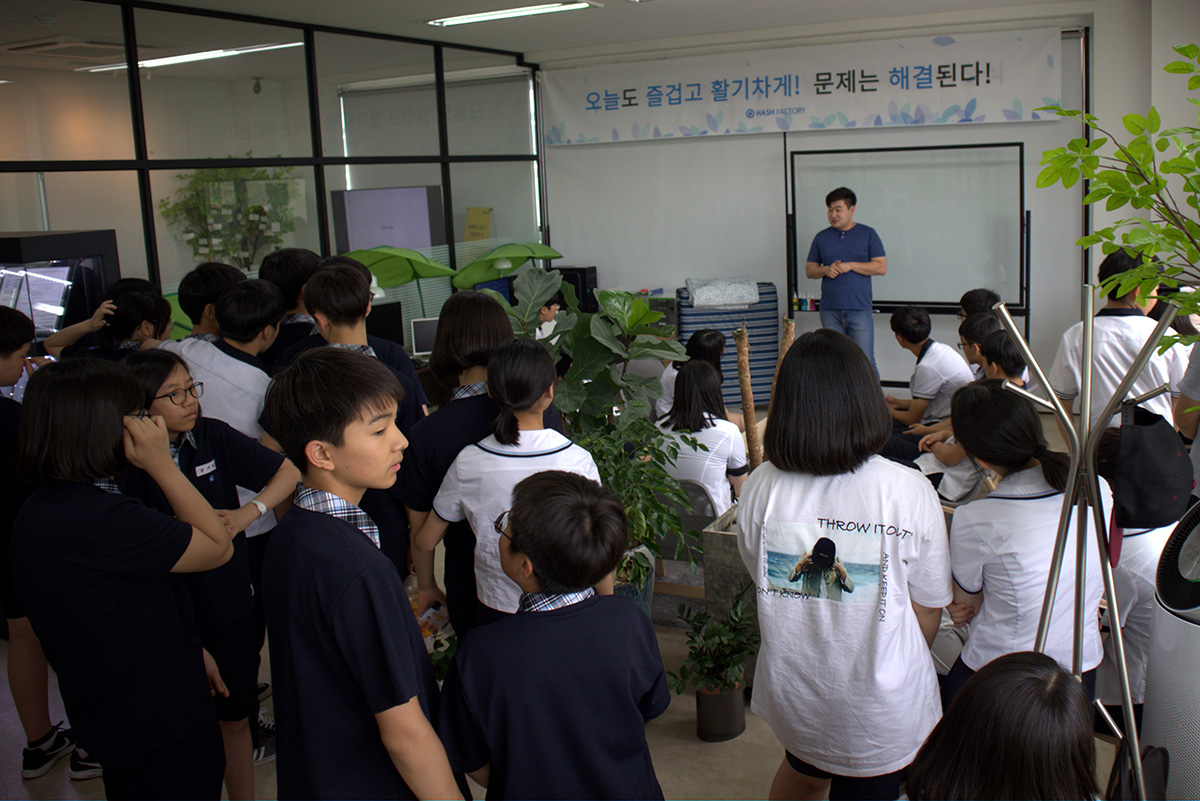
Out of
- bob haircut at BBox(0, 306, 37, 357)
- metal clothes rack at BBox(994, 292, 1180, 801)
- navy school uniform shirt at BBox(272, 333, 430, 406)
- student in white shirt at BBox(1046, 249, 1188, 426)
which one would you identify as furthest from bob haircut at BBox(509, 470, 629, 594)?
student in white shirt at BBox(1046, 249, 1188, 426)

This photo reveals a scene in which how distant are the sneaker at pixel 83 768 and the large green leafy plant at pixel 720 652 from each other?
66.9 inches

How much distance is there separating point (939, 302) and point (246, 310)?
A: 551 cm

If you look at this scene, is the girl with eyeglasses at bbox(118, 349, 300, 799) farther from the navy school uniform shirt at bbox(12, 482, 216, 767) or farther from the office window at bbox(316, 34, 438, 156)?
the office window at bbox(316, 34, 438, 156)

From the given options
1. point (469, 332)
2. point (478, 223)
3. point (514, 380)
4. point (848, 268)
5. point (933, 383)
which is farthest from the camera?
point (478, 223)

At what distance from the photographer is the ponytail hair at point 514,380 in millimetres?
1991

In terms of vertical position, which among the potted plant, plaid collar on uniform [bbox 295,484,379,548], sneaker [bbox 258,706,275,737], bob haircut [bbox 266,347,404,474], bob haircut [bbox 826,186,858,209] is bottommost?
sneaker [bbox 258,706,275,737]

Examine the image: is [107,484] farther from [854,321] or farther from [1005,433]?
[854,321]

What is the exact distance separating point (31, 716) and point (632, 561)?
1.85m

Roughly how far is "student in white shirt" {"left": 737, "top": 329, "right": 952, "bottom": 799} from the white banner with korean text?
17.7 ft

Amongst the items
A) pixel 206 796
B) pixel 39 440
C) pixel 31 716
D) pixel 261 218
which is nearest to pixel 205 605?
pixel 206 796

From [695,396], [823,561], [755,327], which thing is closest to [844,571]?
[823,561]

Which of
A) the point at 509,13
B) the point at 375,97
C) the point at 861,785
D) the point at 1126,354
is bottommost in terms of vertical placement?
the point at 861,785

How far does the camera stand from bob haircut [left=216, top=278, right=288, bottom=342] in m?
2.49

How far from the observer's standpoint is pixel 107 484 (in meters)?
1.71
